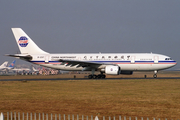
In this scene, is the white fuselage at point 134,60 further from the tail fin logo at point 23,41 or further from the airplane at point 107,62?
the tail fin logo at point 23,41

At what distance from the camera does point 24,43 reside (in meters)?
48.5

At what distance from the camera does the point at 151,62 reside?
4312cm

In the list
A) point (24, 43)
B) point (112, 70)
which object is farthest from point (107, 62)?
point (24, 43)

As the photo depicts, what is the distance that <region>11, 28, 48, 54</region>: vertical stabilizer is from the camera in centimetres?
4844

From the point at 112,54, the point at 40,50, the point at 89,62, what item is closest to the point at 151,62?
the point at 112,54

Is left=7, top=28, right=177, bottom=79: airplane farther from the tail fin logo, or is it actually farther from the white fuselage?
the tail fin logo

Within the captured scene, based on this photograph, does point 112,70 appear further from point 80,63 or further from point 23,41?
point 23,41

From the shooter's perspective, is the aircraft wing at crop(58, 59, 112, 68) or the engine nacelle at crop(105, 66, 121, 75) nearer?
the engine nacelle at crop(105, 66, 121, 75)

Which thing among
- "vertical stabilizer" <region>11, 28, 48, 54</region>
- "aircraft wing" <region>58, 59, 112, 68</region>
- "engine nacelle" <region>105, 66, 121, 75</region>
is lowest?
"engine nacelle" <region>105, 66, 121, 75</region>

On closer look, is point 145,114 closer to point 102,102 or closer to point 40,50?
point 102,102

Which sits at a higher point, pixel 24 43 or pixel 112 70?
pixel 24 43

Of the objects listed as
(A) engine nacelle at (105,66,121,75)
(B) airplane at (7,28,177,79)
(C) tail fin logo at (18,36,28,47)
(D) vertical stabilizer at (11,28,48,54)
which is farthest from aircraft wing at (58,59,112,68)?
(C) tail fin logo at (18,36,28,47)

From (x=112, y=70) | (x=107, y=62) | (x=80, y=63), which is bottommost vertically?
(x=112, y=70)

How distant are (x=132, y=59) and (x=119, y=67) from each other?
100 inches
